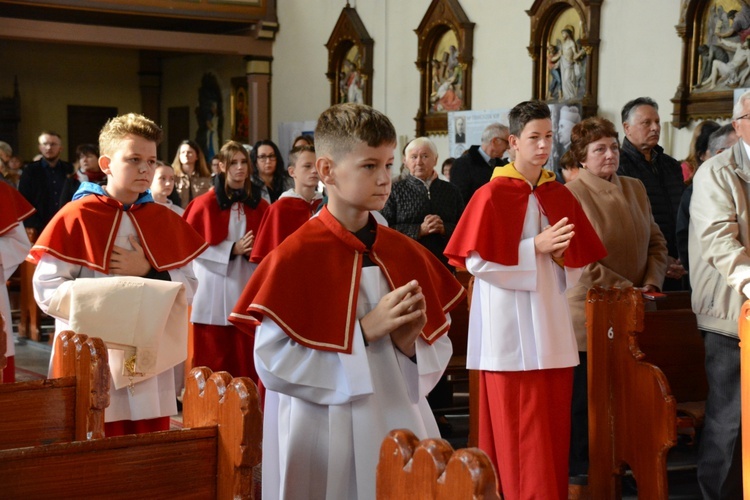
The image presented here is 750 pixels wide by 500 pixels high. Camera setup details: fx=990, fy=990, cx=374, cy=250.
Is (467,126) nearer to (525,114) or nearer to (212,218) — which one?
(212,218)

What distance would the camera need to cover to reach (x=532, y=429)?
4227 millimetres

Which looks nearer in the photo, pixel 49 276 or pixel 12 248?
pixel 49 276

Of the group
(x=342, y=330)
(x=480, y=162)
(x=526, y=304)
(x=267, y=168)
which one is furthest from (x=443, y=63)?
(x=342, y=330)

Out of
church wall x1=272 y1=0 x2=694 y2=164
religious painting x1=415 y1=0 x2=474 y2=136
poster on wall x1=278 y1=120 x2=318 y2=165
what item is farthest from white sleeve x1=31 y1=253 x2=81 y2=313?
poster on wall x1=278 y1=120 x2=318 y2=165

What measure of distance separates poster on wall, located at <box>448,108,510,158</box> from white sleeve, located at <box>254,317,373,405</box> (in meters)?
9.46

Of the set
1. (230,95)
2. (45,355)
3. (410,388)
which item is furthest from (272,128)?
(410,388)

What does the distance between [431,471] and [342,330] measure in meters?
0.79

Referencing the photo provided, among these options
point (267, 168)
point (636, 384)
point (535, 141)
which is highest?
point (535, 141)

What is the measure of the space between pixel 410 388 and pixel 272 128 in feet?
51.0

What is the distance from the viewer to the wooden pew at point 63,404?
2.67 metres

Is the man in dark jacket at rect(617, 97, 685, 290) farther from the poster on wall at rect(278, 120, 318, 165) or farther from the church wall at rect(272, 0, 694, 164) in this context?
the poster on wall at rect(278, 120, 318, 165)

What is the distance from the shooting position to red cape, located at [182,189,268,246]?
6.34 meters

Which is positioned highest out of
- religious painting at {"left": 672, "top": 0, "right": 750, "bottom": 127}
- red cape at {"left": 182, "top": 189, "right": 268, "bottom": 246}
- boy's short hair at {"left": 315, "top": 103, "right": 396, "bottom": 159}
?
religious painting at {"left": 672, "top": 0, "right": 750, "bottom": 127}

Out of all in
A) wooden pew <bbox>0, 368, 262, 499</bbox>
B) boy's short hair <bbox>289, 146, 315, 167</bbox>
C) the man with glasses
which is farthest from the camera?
the man with glasses
